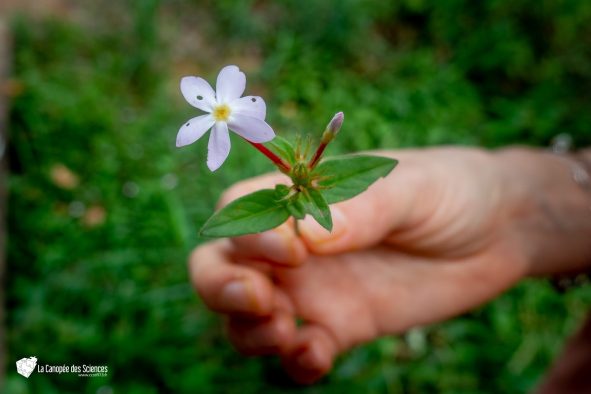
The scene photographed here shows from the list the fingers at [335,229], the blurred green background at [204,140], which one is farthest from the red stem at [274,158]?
the blurred green background at [204,140]

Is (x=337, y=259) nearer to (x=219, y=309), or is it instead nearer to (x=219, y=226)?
(x=219, y=309)

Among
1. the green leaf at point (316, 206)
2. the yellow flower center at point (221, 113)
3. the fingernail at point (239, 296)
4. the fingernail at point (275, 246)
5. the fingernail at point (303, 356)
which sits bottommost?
the green leaf at point (316, 206)

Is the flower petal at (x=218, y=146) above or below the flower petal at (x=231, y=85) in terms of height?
below

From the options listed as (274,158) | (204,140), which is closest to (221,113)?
(274,158)

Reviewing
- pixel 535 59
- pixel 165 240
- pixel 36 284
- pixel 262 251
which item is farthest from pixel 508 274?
pixel 535 59

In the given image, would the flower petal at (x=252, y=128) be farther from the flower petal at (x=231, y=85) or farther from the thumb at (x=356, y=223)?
the thumb at (x=356, y=223)

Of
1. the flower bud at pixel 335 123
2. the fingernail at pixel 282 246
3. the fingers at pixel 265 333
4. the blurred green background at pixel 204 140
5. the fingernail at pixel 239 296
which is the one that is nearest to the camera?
the flower bud at pixel 335 123
